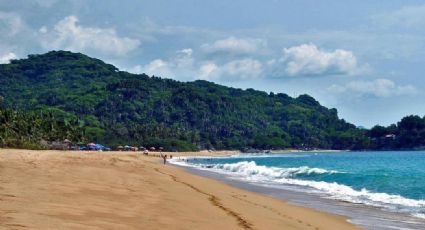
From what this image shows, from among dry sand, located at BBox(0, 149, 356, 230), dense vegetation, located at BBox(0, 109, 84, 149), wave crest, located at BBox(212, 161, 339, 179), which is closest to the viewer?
dry sand, located at BBox(0, 149, 356, 230)

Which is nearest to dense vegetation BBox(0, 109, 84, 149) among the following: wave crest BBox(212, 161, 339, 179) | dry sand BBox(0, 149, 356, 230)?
wave crest BBox(212, 161, 339, 179)

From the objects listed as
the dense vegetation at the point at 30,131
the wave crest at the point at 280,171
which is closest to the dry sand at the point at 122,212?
the wave crest at the point at 280,171

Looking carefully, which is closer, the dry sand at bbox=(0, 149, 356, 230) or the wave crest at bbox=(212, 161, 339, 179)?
the dry sand at bbox=(0, 149, 356, 230)

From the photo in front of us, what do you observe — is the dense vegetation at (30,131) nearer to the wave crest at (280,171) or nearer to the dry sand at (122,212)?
the wave crest at (280,171)

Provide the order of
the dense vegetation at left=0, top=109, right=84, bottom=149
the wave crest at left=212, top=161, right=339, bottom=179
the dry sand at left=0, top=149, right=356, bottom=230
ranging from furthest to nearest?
1. the dense vegetation at left=0, top=109, right=84, bottom=149
2. the wave crest at left=212, top=161, right=339, bottom=179
3. the dry sand at left=0, top=149, right=356, bottom=230

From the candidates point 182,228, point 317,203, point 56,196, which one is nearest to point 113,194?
point 56,196

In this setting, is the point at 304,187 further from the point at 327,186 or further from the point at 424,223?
the point at 424,223

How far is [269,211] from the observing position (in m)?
17.4

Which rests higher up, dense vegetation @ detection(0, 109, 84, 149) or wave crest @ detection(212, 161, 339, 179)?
dense vegetation @ detection(0, 109, 84, 149)

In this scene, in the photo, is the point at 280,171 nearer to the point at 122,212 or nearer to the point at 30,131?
the point at 122,212

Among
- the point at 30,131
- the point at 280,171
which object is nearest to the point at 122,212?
the point at 280,171

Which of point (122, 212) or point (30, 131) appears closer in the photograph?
point (122, 212)

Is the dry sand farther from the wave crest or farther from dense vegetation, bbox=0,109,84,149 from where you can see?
dense vegetation, bbox=0,109,84,149

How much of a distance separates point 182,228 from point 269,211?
669 centimetres
